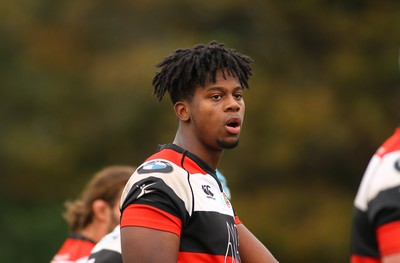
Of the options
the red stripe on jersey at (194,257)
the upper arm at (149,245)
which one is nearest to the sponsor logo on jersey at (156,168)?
the upper arm at (149,245)

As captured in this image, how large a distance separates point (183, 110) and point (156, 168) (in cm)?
43

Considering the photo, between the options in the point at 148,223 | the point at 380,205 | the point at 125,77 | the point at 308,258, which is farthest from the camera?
the point at 125,77

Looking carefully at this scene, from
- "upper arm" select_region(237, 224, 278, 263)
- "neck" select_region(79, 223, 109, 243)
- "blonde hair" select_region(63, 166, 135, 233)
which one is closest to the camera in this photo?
"upper arm" select_region(237, 224, 278, 263)

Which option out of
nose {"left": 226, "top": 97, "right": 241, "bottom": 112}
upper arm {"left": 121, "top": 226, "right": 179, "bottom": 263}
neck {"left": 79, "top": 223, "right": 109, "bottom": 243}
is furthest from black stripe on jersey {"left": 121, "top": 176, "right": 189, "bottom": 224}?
neck {"left": 79, "top": 223, "right": 109, "bottom": 243}

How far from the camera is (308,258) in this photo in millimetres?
20547

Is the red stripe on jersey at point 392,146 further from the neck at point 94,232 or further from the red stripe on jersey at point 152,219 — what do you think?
the neck at point 94,232

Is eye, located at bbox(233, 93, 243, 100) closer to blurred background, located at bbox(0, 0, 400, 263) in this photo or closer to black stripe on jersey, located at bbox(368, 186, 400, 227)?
black stripe on jersey, located at bbox(368, 186, 400, 227)

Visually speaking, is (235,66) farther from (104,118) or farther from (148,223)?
(104,118)

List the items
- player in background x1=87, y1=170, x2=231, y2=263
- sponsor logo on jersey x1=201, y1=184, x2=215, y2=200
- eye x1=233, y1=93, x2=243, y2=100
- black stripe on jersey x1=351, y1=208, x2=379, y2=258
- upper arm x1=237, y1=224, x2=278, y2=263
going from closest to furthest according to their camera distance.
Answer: black stripe on jersey x1=351, y1=208, x2=379, y2=258
sponsor logo on jersey x1=201, y1=184, x2=215, y2=200
eye x1=233, y1=93, x2=243, y2=100
upper arm x1=237, y1=224, x2=278, y2=263
player in background x1=87, y1=170, x2=231, y2=263

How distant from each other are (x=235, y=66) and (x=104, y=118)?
1672cm

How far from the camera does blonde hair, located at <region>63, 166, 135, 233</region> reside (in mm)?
8742

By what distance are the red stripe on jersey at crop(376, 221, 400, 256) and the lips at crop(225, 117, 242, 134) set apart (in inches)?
43.0

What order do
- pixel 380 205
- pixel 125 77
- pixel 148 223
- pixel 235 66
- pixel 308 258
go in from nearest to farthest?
pixel 380 205
pixel 148 223
pixel 235 66
pixel 308 258
pixel 125 77

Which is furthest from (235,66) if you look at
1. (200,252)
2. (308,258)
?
(308,258)
